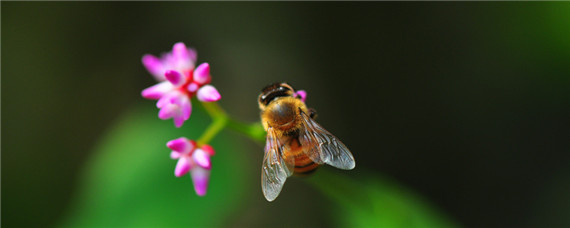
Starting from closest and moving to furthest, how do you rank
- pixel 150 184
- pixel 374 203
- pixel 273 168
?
pixel 273 168
pixel 374 203
pixel 150 184

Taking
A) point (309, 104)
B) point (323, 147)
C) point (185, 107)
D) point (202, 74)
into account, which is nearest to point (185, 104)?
point (185, 107)

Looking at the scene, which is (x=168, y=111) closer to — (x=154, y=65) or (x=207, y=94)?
(x=207, y=94)

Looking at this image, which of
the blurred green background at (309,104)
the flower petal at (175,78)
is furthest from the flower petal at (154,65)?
the blurred green background at (309,104)

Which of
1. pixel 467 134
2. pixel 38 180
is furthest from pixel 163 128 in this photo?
pixel 467 134

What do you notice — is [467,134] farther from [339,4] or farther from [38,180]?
[38,180]

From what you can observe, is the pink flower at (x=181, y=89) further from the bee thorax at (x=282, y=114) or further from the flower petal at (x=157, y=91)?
the bee thorax at (x=282, y=114)

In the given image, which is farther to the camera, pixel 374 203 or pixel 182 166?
pixel 374 203
